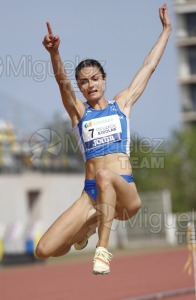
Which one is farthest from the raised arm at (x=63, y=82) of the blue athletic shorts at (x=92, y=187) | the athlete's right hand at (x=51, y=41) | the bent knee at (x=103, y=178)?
the bent knee at (x=103, y=178)

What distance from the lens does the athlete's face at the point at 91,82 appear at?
7.57 m

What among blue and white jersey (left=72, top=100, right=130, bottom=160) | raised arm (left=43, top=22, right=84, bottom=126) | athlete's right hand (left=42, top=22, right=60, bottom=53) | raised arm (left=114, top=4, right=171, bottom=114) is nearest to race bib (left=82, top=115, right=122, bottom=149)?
blue and white jersey (left=72, top=100, right=130, bottom=160)

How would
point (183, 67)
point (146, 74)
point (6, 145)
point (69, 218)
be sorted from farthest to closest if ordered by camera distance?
point (183, 67) < point (6, 145) < point (146, 74) < point (69, 218)

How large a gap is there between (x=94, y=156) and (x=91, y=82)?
0.67m

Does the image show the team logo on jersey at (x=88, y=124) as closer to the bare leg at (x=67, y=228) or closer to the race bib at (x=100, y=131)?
the race bib at (x=100, y=131)

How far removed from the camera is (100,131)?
7.59 meters

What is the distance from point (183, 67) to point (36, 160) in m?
30.9

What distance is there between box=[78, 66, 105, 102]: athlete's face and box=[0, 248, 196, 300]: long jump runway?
4650 mm

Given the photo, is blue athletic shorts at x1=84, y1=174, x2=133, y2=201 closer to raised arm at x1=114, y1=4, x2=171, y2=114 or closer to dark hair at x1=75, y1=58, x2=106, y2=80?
raised arm at x1=114, y1=4, x2=171, y2=114

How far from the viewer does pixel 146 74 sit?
26.2 ft

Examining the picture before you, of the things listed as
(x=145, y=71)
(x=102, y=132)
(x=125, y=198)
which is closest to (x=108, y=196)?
(x=125, y=198)

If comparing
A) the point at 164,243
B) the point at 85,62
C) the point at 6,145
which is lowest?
the point at 164,243

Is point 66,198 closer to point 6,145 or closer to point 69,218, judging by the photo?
point 6,145

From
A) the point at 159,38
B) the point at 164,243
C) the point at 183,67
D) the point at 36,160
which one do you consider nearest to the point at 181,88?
the point at 183,67
